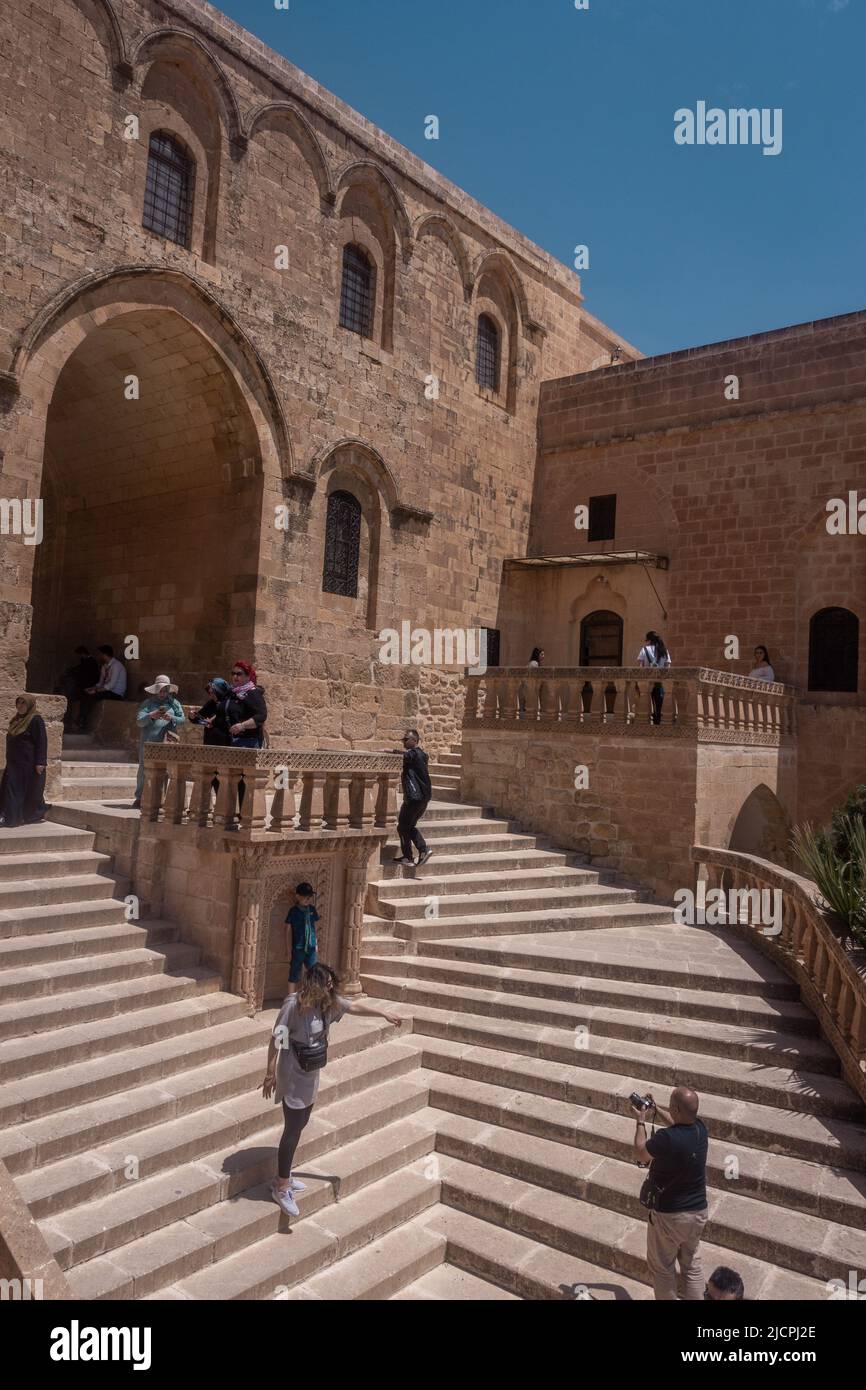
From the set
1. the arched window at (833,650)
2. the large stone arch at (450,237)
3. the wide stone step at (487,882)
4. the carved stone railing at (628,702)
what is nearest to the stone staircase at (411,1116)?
the wide stone step at (487,882)

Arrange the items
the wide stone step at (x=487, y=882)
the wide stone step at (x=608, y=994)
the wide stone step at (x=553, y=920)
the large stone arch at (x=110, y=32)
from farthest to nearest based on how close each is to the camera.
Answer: the large stone arch at (x=110, y=32), the wide stone step at (x=487, y=882), the wide stone step at (x=553, y=920), the wide stone step at (x=608, y=994)

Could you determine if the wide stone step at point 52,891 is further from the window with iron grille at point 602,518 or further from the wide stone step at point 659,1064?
the window with iron grille at point 602,518

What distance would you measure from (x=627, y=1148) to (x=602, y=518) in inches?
562

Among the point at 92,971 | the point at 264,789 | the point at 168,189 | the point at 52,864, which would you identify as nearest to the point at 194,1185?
the point at 92,971

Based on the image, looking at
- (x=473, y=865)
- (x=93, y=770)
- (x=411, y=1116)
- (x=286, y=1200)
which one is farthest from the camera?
(x=93, y=770)

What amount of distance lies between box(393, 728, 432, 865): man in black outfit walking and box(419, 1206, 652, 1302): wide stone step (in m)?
4.56

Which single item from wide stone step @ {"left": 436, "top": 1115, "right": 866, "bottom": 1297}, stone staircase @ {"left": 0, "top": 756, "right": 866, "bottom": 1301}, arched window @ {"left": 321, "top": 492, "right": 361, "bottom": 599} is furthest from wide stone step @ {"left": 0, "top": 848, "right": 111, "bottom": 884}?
arched window @ {"left": 321, "top": 492, "right": 361, "bottom": 599}

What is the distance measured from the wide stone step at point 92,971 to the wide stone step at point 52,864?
3.73 ft

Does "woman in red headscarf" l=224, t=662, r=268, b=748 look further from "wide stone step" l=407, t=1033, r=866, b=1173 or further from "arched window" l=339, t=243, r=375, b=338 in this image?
"arched window" l=339, t=243, r=375, b=338

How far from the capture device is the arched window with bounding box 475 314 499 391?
741 inches

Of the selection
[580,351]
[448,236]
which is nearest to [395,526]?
[448,236]

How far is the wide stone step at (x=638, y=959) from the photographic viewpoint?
847 cm

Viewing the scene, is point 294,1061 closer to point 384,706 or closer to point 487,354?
point 384,706

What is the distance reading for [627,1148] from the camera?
6.55 meters
